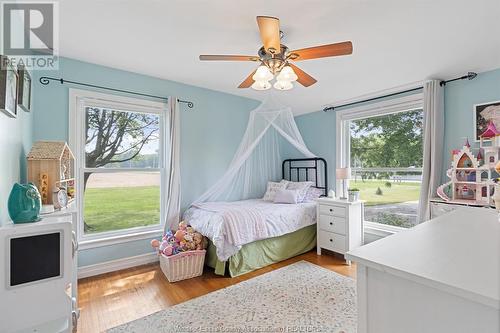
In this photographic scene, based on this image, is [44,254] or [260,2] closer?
[44,254]

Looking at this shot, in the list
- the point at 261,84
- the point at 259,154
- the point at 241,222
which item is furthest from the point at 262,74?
the point at 259,154

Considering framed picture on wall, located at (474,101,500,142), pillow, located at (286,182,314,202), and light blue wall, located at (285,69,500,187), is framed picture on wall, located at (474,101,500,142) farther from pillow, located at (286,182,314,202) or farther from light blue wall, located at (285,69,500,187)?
pillow, located at (286,182,314,202)

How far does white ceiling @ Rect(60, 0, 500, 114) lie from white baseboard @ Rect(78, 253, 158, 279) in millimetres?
2354

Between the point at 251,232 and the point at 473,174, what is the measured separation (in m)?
2.55

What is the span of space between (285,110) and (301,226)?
1624mm

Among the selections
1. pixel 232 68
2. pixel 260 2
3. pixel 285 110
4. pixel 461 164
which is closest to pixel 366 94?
pixel 285 110

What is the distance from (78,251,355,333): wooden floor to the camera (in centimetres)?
207

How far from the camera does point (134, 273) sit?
9.51 feet

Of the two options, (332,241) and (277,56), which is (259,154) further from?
(277,56)

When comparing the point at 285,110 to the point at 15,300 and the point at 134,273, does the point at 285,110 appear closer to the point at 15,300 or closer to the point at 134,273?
the point at 134,273

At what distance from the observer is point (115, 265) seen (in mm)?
2975

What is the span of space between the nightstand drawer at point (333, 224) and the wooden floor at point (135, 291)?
0.43m

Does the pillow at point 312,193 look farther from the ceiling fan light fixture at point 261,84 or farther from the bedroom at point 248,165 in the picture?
the ceiling fan light fixture at point 261,84

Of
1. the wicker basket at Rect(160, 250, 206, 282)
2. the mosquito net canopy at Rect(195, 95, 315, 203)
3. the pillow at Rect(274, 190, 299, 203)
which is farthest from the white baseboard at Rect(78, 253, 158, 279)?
the pillow at Rect(274, 190, 299, 203)
